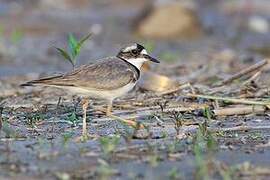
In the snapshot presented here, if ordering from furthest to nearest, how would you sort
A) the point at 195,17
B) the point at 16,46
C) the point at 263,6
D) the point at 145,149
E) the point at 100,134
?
the point at 263,6, the point at 195,17, the point at 16,46, the point at 100,134, the point at 145,149

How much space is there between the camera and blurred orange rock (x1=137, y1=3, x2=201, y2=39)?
61.8 feet

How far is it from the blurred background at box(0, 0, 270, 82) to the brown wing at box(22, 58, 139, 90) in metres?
4.59

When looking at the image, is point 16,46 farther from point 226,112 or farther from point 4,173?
point 4,173

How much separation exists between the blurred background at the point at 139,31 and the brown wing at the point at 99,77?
4.59 meters

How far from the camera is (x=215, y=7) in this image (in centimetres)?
2412

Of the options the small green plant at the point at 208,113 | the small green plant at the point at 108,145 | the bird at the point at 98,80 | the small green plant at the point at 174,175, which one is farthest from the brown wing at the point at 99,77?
the small green plant at the point at 174,175

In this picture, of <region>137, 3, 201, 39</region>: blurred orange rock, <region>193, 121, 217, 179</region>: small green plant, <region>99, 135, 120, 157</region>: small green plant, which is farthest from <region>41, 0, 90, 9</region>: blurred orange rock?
<region>99, 135, 120, 157</region>: small green plant

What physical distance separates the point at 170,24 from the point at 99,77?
11.8 metres

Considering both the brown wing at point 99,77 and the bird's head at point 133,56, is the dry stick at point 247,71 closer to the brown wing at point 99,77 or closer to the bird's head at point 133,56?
the bird's head at point 133,56

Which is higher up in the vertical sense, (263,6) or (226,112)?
(263,6)

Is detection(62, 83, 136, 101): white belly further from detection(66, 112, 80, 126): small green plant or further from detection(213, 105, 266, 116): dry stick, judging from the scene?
detection(213, 105, 266, 116): dry stick

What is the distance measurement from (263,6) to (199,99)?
1471cm

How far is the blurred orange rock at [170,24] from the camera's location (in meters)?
18.8

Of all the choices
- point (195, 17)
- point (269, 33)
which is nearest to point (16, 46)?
point (195, 17)
